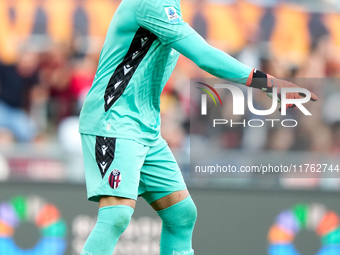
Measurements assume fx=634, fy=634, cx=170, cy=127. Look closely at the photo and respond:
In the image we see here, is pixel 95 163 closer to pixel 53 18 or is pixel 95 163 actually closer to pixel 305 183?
pixel 305 183

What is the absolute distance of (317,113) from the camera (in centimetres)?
544

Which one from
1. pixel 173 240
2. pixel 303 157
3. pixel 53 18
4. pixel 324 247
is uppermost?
pixel 53 18

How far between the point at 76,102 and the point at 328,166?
102 inches

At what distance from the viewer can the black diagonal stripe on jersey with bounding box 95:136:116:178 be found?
314 centimetres

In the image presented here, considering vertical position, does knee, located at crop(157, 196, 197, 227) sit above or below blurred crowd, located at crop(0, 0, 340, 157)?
below

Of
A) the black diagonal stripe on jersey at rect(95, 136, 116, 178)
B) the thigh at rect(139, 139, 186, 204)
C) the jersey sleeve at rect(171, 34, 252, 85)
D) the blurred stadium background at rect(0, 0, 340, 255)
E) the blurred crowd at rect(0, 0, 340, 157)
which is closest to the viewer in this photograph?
the jersey sleeve at rect(171, 34, 252, 85)

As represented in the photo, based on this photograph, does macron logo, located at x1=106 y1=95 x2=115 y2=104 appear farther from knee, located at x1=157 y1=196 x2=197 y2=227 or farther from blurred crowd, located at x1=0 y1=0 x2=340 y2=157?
blurred crowd, located at x1=0 y1=0 x2=340 y2=157

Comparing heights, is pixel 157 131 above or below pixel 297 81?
below

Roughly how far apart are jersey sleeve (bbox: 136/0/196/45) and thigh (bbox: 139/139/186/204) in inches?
24.5

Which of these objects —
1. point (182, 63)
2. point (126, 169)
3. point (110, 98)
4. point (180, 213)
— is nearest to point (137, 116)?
point (110, 98)

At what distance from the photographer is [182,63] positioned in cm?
677

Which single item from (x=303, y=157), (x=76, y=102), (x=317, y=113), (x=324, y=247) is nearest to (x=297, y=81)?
(x=317, y=113)

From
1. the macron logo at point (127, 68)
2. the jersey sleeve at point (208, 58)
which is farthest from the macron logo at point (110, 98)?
the jersey sleeve at point (208, 58)

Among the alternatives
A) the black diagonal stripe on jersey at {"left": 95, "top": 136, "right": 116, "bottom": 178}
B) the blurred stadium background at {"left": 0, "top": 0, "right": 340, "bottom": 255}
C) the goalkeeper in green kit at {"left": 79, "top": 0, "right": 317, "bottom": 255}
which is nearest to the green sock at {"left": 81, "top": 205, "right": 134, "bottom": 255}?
the goalkeeper in green kit at {"left": 79, "top": 0, "right": 317, "bottom": 255}
